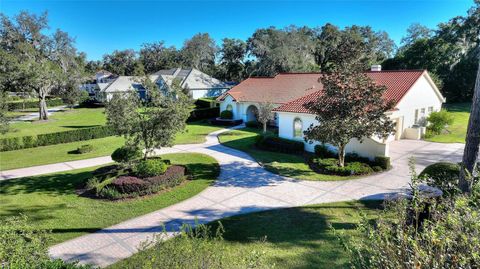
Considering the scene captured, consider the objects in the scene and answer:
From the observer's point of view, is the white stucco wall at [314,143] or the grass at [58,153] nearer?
the white stucco wall at [314,143]

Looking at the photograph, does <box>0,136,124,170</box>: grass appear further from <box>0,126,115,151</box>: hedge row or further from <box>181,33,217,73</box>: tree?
<box>181,33,217,73</box>: tree

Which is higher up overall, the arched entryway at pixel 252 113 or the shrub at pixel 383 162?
the arched entryway at pixel 252 113

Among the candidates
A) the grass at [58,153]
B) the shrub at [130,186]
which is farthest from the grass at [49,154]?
the shrub at [130,186]

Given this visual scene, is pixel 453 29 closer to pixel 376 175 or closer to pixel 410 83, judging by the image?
pixel 410 83

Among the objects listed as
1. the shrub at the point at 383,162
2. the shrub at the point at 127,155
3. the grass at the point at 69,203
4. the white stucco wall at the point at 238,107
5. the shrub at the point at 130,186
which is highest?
the white stucco wall at the point at 238,107

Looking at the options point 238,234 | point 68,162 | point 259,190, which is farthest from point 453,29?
point 68,162

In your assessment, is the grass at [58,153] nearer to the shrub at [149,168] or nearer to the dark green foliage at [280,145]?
the shrub at [149,168]

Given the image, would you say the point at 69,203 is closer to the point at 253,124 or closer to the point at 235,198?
the point at 235,198
